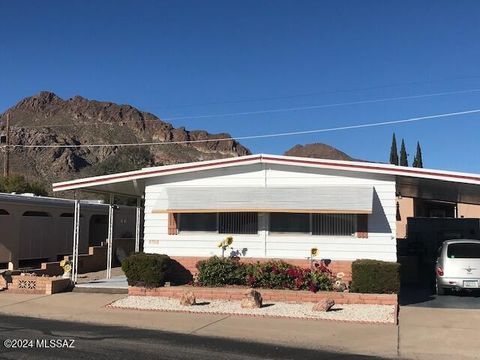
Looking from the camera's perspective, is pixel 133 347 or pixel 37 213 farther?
pixel 37 213

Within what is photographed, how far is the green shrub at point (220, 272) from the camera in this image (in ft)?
48.0

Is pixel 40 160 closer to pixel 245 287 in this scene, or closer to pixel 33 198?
pixel 33 198

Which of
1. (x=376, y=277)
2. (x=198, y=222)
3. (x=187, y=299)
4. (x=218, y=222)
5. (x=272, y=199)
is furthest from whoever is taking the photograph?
(x=198, y=222)

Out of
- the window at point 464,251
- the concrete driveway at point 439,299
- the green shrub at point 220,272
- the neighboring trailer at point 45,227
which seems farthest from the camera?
the neighboring trailer at point 45,227

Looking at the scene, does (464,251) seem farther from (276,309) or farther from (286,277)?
(276,309)

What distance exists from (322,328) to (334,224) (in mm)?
4530

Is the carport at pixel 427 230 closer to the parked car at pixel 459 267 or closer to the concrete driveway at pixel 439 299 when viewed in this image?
the concrete driveway at pixel 439 299

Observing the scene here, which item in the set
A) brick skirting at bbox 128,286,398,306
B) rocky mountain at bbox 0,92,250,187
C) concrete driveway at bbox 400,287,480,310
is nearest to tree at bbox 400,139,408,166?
rocky mountain at bbox 0,92,250,187

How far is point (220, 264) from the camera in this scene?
48.2 feet

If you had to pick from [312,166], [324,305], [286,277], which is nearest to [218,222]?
[286,277]

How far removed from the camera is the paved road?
822cm

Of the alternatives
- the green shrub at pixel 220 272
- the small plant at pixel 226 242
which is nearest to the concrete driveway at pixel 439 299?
the green shrub at pixel 220 272

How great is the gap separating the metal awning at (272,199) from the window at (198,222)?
0.65m

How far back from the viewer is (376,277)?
13.1 m
